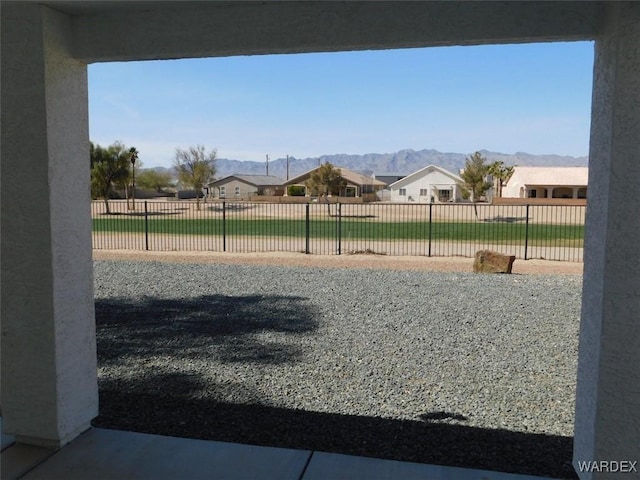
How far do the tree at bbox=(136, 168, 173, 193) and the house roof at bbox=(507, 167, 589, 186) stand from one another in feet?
177

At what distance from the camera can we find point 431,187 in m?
79.9

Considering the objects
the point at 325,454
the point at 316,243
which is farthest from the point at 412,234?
the point at 325,454

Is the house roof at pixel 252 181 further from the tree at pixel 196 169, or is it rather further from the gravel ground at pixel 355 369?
the gravel ground at pixel 355 369

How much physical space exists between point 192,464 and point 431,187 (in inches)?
3098

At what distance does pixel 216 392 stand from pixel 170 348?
168cm

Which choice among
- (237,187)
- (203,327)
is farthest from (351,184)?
(203,327)

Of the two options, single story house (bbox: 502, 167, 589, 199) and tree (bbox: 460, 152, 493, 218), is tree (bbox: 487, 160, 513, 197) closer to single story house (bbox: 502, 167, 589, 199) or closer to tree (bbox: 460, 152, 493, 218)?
single story house (bbox: 502, 167, 589, 199)

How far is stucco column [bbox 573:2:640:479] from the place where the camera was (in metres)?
2.62

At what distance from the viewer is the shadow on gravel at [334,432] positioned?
3801 millimetres

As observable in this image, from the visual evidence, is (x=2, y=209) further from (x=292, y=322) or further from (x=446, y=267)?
(x=446, y=267)

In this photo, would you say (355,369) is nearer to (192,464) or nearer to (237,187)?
(192,464)

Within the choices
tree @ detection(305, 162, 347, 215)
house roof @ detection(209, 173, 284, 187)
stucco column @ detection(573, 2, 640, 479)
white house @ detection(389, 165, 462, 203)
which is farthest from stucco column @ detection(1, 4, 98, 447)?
house roof @ detection(209, 173, 284, 187)

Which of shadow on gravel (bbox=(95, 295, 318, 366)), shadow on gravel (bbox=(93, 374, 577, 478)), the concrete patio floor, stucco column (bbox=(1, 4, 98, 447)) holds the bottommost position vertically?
shadow on gravel (bbox=(95, 295, 318, 366))

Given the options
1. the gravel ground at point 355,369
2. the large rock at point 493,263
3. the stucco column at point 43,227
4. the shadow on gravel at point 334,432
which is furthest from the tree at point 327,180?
the stucco column at point 43,227
